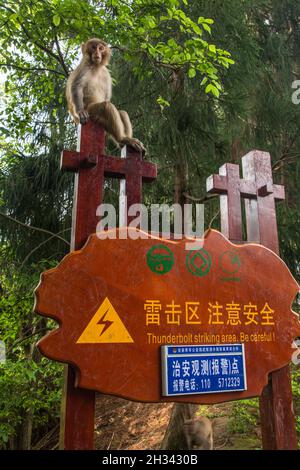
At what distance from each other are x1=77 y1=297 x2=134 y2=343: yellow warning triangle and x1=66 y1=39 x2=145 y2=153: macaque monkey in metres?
1.12

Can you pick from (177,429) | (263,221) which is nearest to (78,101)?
(263,221)

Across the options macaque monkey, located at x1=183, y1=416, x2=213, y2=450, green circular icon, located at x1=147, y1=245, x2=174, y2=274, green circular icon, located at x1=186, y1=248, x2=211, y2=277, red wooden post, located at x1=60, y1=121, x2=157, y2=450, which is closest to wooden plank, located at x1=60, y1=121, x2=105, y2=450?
red wooden post, located at x1=60, y1=121, x2=157, y2=450

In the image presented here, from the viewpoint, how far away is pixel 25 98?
4801mm

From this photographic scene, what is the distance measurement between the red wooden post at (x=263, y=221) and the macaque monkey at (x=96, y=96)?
0.68 m

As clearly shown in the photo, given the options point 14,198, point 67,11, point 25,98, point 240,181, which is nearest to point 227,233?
point 240,181

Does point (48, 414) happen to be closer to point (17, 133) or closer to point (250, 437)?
point (250, 437)

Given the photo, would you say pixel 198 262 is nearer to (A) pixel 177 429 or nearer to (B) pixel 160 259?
(B) pixel 160 259

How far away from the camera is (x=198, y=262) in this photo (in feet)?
7.54

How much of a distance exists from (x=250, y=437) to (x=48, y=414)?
2960mm

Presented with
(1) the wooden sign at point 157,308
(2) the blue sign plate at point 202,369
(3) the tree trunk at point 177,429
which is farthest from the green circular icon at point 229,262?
(3) the tree trunk at point 177,429

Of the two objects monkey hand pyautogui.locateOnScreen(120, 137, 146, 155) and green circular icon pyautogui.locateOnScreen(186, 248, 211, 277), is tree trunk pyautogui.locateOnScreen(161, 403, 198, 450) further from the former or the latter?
monkey hand pyautogui.locateOnScreen(120, 137, 146, 155)

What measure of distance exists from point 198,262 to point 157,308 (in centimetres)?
40

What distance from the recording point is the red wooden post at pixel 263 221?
231 cm

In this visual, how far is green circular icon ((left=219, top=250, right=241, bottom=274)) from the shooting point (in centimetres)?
237
